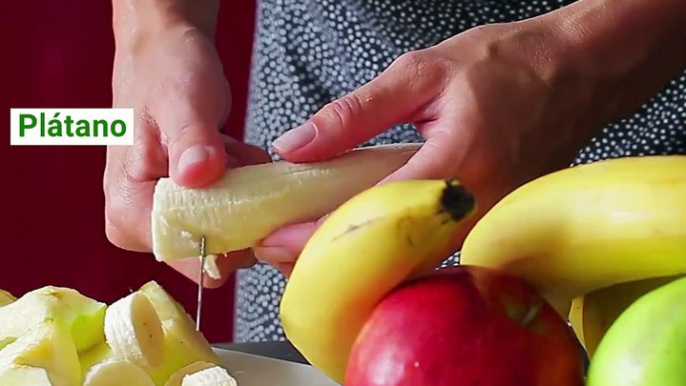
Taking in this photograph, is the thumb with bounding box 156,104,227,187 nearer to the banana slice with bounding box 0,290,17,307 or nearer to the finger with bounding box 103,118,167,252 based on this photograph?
the finger with bounding box 103,118,167,252

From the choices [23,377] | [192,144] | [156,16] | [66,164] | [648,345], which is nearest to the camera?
[648,345]

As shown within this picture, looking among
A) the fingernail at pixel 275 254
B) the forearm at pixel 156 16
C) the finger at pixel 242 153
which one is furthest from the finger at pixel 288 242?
the forearm at pixel 156 16

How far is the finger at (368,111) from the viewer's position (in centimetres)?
47

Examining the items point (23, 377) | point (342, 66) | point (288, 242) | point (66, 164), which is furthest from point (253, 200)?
point (66, 164)

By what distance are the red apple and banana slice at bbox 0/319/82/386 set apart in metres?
0.14

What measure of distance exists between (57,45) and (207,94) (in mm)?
554

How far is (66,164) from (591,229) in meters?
0.88

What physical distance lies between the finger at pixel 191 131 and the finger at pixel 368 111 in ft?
0.12

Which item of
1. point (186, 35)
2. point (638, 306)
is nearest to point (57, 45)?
point (186, 35)

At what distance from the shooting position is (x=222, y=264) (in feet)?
1.85

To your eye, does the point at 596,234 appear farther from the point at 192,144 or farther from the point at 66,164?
the point at 66,164

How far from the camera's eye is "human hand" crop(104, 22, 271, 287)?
56 centimetres

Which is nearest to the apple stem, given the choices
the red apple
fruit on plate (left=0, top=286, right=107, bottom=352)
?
the red apple

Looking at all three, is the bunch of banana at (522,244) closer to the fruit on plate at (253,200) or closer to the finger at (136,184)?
the fruit on plate at (253,200)
